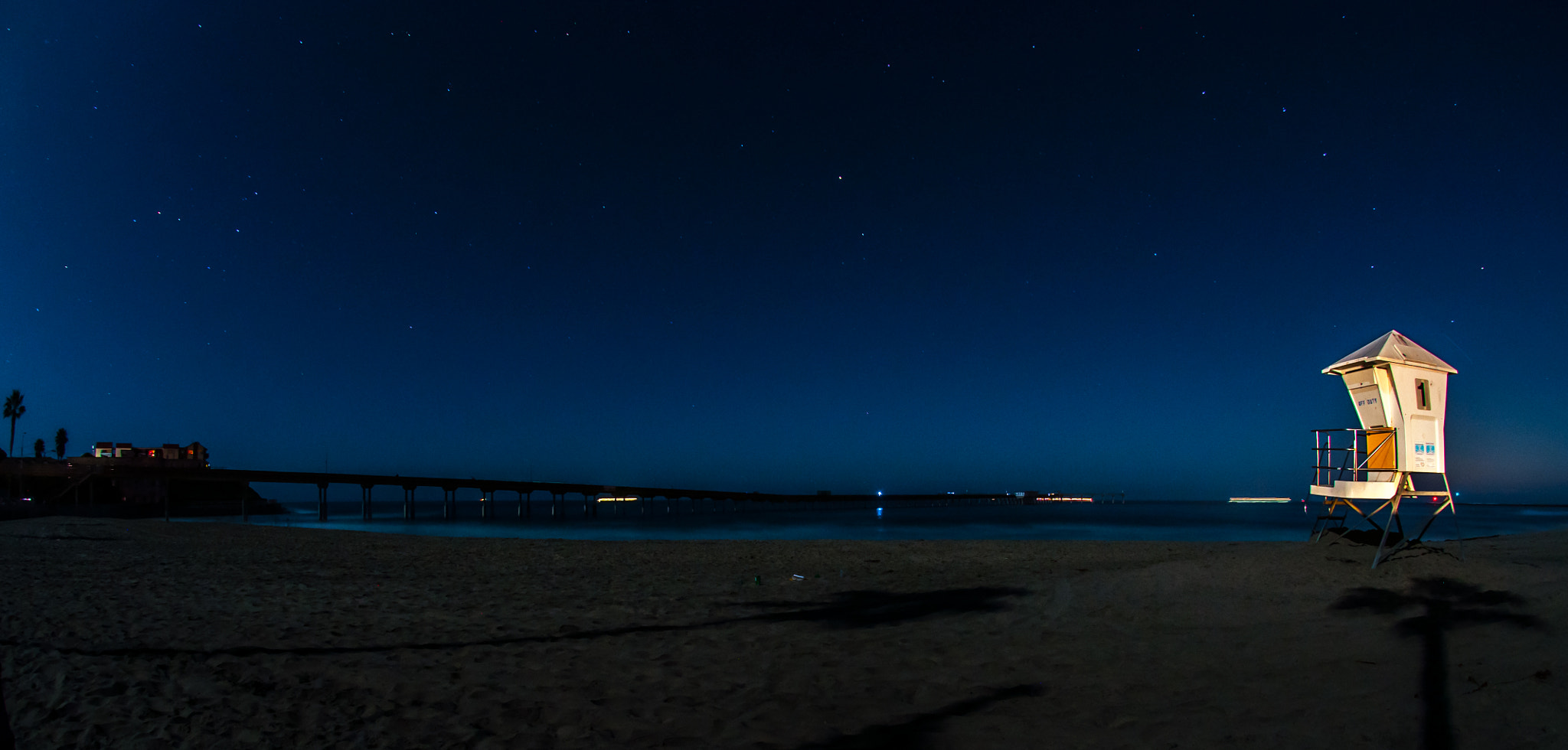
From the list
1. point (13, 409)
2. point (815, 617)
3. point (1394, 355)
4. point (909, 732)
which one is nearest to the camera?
point (909, 732)

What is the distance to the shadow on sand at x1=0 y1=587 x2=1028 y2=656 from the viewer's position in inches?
289

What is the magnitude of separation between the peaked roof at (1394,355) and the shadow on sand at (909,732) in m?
9.12

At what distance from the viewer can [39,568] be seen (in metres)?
13.6

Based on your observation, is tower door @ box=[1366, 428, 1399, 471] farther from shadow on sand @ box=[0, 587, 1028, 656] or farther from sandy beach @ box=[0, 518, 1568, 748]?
shadow on sand @ box=[0, 587, 1028, 656]

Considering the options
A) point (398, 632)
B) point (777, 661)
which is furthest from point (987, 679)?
point (398, 632)

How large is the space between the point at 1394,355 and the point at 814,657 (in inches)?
400

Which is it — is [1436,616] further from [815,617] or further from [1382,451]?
[815,617]

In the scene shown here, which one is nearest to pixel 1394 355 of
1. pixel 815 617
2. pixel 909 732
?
pixel 815 617

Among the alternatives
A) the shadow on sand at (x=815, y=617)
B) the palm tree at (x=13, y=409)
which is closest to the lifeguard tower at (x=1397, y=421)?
the shadow on sand at (x=815, y=617)

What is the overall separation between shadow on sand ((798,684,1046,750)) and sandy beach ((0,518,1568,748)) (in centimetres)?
3

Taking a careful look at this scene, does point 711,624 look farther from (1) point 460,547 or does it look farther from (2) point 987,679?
(1) point 460,547

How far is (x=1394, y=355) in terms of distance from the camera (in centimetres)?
1128

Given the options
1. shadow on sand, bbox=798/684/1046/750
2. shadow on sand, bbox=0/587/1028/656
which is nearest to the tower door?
shadow on sand, bbox=0/587/1028/656

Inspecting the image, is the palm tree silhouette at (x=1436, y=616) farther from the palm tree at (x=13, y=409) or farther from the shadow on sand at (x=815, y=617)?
the palm tree at (x=13, y=409)
